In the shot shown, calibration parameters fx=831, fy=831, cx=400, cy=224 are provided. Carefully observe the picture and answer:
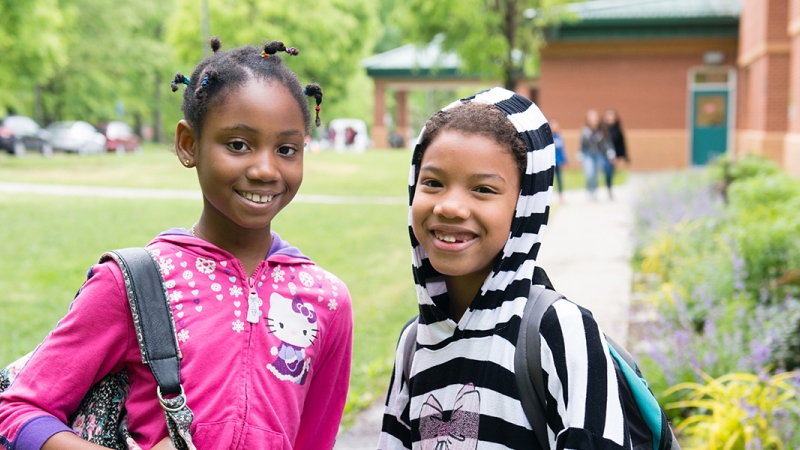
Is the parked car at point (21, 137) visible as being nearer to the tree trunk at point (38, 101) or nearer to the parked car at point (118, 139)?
the parked car at point (118, 139)

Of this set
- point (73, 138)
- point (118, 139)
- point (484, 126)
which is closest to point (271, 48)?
point (484, 126)

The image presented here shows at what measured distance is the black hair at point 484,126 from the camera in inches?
74.0

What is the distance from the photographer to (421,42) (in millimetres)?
22359

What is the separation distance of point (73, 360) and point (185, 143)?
62cm

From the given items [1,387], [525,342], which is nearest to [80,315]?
[1,387]

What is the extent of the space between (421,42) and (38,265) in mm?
14911

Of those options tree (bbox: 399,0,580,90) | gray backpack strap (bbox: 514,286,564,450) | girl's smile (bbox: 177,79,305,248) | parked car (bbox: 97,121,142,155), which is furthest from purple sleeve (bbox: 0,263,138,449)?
parked car (bbox: 97,121,142,155)

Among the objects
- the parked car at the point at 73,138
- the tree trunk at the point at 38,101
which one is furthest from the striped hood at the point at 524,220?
the tree trunk at the point at 38,101

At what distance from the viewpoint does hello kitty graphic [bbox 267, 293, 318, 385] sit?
2053mm

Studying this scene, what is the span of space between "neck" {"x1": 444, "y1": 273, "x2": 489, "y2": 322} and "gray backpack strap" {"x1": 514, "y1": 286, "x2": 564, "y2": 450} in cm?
23

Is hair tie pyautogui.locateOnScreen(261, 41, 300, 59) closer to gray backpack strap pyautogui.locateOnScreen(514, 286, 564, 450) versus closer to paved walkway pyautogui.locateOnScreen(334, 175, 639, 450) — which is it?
gray backpack strap pyautogui.locateOnScreen(514, 286, 564, 450)

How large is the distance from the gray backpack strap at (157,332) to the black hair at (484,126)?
0.73 metres

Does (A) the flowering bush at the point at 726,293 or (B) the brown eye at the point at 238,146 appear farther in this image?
(A) the flowering bush at the point at 726,293

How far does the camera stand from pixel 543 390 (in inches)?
69.2
